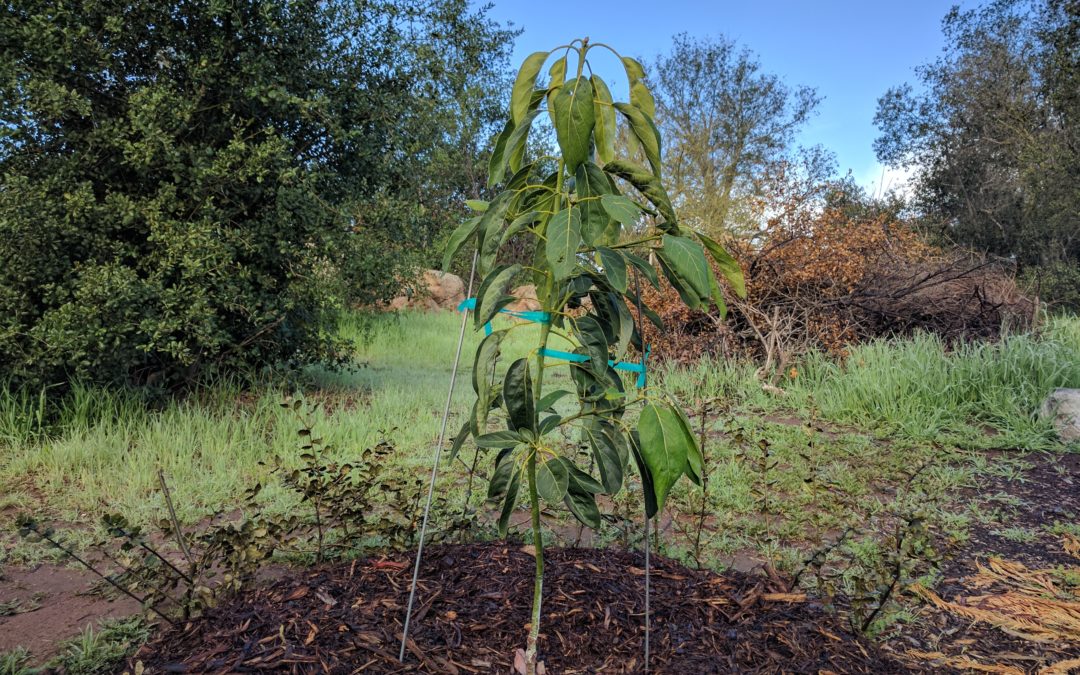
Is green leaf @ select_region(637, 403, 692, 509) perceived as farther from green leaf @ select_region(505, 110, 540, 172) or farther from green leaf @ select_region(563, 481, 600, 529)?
green leaf @ select_region(505, 110, 540, 172)

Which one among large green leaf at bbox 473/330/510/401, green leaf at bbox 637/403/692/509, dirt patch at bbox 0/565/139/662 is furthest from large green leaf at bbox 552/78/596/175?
dirt patch at bbox 0/565/139/662

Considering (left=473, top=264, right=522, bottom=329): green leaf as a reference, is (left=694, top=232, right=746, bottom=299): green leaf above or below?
above

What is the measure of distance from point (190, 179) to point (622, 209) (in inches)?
178

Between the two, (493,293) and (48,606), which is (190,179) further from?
(493,293)

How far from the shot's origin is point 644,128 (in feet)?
5.50

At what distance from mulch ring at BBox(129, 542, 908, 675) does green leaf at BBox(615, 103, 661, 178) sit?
1340 millimetres

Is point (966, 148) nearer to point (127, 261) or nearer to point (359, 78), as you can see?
point (359, 78)

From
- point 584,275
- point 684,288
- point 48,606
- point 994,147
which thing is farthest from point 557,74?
point 994,147

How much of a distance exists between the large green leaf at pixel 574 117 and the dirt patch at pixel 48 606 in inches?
98.5

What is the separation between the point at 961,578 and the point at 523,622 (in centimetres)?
224

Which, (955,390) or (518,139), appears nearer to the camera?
(518,139)

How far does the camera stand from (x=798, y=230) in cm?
711

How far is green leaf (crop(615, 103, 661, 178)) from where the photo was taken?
5.46ft

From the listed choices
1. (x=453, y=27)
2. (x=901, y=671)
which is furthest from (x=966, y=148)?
(x=901, y=671)
